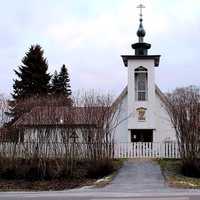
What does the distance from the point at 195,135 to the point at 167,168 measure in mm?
2949

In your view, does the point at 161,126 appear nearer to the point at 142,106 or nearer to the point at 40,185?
the point at 142,106

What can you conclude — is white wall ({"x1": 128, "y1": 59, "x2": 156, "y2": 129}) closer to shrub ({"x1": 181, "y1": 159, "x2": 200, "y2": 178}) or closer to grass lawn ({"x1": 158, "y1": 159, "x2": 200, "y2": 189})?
grass lawn ({"x1": 158, "y1": 159, "x2": 200, "y2": 189})

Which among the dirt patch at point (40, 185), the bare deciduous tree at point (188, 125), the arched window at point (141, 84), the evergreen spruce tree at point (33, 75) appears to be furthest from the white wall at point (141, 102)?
the evergreen spruce tree at point (33, 75)

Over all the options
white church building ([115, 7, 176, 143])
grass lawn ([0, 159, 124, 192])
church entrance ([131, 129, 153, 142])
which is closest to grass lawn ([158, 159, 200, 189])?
grass lawn ([0, 159, 124, 192])

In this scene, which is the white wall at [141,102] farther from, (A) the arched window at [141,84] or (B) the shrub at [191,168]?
(B) the shrub at [191,168]

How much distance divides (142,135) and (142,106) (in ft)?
8.49

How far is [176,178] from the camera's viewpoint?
22.1m

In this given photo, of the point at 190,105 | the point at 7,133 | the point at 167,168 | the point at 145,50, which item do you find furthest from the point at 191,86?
the point at 145,50

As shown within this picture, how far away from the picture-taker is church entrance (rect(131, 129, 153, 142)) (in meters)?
39.0

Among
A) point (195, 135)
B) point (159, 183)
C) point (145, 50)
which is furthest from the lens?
point (145, 50)

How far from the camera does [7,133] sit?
27125 mm

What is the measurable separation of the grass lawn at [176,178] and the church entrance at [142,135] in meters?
9.97

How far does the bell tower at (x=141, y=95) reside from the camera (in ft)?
126

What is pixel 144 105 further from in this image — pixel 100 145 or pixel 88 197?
pixel 88 197
